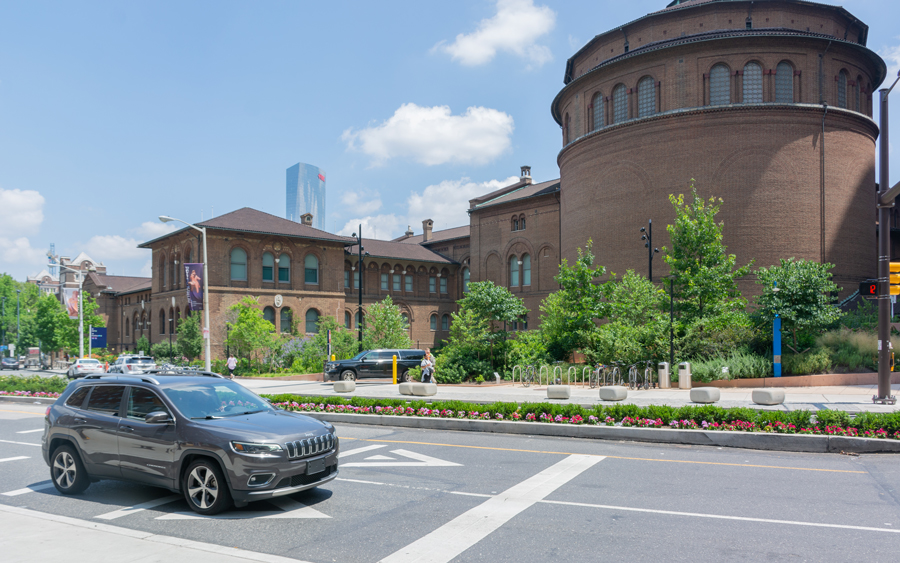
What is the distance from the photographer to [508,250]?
54.2 m

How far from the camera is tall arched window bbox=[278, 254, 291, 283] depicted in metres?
51.0

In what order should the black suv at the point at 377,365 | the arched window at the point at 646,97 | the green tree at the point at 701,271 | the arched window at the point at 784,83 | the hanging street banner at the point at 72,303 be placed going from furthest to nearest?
Result: the hanging street banner at the point at 72,303
the arched window at the point at 646,97
the arched window at the point at 784,83
the black suv at the point at 377,365
the green tree at the point at 701,271

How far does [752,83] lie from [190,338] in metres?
40.7

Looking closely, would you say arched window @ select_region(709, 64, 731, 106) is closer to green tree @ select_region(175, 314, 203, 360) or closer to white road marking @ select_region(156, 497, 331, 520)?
white road marking @ select_region(156, 497, 331, 520)

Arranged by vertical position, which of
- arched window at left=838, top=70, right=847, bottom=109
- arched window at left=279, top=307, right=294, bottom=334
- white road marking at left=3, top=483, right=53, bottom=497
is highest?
arched window at left=838, top=70, right=847, bottom=109

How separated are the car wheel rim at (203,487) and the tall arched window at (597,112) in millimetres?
36740

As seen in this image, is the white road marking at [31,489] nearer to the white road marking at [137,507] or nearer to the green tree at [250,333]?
the white road marking at [137,507]

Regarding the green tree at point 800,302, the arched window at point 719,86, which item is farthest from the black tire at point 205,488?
the arched window at point 719,86

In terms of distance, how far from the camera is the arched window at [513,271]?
2104 inches

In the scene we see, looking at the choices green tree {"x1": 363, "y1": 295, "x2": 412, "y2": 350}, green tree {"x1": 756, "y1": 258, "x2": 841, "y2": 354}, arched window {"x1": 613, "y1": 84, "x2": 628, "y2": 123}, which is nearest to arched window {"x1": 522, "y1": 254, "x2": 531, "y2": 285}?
green tree {"x1": 363, "y1": 295, "x2": 412, "y2": 350}

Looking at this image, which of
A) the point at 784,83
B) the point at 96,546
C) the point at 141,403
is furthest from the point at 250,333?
the point at 96,546

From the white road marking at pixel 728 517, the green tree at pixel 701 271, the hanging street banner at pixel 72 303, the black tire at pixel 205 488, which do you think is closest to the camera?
the white road marking at pixel 728 517

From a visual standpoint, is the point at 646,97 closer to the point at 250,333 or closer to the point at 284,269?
the point at 250,333

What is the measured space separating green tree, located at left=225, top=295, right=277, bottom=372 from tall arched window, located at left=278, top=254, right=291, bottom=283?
23.9 ft
